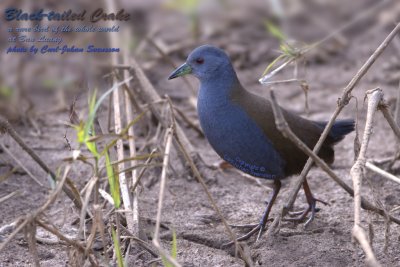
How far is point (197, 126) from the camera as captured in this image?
4.68 m

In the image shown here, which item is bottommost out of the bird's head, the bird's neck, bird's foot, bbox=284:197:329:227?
bird's foot, bbox=284:197:329:227

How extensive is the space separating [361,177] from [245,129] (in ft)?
3.47

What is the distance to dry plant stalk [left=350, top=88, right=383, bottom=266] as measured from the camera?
7.12ft

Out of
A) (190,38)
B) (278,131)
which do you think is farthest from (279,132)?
(190,38)

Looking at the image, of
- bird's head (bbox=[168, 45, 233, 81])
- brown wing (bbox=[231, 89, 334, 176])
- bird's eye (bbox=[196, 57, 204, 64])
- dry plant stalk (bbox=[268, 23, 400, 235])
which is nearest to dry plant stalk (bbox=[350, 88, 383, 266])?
dry plant stalk (bbox=[268, 23, 400, 235])

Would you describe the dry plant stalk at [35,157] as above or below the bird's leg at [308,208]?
above

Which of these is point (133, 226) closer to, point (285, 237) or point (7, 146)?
point (285, 237)

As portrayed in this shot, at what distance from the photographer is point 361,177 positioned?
8.26ft

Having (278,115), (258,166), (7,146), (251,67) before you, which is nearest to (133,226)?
(258,166)

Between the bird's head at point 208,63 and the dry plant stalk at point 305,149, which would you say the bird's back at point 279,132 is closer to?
the bird's head at point 208,63

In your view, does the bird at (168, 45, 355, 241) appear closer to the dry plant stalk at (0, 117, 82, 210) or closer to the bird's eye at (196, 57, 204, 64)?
the bird's eye at (196, 57, 204, 64)

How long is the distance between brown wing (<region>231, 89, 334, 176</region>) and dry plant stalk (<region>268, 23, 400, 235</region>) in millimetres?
425

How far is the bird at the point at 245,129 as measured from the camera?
11.5 ft

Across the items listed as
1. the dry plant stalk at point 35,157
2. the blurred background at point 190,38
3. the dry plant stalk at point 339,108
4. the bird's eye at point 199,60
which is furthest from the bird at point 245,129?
the blurred background at point 190,38
